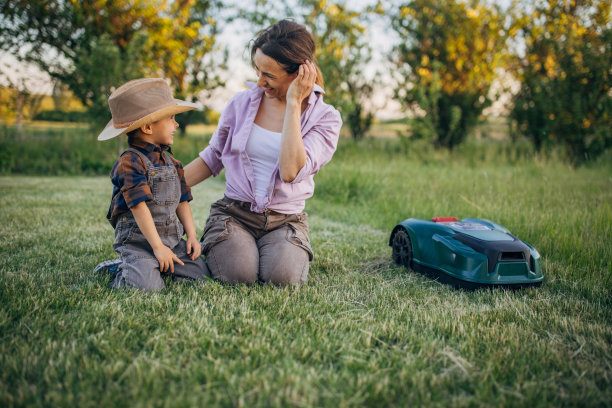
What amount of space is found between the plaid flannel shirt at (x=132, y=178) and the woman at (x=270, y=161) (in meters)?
0.38

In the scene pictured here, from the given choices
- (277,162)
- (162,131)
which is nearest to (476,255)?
(277,162)

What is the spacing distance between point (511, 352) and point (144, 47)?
1179 centimetres

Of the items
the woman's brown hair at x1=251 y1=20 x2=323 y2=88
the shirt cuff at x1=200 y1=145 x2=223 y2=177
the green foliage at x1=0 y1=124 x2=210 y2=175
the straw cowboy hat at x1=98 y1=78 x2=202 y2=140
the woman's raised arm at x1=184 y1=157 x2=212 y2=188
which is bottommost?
the green foliage at x1=0 y1=124 x2=210 y2=175

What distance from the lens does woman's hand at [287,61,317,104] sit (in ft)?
8.28

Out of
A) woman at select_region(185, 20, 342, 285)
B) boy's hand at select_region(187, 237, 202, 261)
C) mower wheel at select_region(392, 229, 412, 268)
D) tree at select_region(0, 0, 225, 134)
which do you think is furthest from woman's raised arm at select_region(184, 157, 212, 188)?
tree at select_region(0, 0, 225, 134)

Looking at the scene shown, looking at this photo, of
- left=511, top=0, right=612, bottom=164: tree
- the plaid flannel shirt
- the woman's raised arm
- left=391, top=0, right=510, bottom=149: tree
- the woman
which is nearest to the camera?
the plaid flannel shirt

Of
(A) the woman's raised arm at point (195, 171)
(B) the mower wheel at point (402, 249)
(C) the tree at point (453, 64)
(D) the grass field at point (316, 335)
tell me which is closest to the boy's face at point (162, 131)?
(A) the woman's raised arm at point (195, 171)

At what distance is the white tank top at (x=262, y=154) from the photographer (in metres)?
2.79

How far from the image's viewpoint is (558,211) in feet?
14.8

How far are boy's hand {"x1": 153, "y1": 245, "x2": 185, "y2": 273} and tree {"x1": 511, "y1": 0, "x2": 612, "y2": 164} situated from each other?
8877 millimetres

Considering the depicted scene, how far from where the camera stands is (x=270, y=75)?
2670 mm

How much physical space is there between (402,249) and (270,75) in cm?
155

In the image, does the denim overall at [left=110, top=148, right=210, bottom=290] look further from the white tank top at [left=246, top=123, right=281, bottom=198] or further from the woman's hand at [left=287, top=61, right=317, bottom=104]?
the woman's hand at [left=287, top=61, right=317, bottom=104]

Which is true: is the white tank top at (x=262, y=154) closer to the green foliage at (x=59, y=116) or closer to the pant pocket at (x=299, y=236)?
the pant pocket at (x=299, y=236)
